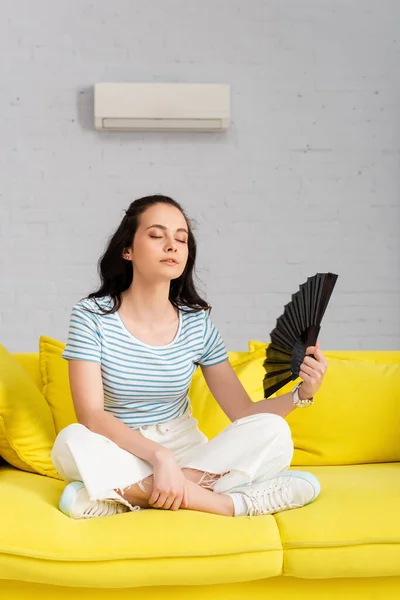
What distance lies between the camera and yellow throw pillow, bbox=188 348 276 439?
2557mm

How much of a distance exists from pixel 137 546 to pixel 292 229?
105 inches

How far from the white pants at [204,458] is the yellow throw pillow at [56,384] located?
18.4 inches

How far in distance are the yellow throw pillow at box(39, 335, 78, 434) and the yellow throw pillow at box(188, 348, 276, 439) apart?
0.39 meters

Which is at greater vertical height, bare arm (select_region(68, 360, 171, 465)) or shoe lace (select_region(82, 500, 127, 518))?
bare arm (select_region(68, 360, 171, 465))

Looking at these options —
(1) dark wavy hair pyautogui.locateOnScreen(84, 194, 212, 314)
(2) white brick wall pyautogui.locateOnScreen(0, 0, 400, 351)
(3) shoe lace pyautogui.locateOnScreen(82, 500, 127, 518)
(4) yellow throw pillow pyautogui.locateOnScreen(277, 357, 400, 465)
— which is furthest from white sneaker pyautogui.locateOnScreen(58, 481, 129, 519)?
(2) white brick wall pyautogui.locateOnScreen(0, 0, 400, 351)

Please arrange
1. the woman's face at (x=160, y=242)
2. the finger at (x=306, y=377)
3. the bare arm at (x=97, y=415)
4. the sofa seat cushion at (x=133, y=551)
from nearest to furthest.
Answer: the sofa seat cushion at (x=133, y=551)
the bare arm at (x=97, y=415)
the finger at (x=306, y=377)
the woman's face at (x=160, y=242)

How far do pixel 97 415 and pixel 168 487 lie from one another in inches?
11.9

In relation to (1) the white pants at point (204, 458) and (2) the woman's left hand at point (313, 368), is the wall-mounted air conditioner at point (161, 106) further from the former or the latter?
(1) the white pants at point (204, 458)

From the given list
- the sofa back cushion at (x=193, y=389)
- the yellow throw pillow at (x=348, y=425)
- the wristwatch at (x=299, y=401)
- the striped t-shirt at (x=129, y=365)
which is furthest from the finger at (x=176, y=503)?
the yellow throw pillow at (x=348, y=425)

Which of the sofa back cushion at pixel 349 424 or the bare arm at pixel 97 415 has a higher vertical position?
the bare arm at pixel 97 415

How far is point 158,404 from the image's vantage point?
2326 millimetres

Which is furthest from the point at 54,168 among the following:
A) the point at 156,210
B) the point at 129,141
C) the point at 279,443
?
the point at 279,443

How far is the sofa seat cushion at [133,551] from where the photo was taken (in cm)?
178

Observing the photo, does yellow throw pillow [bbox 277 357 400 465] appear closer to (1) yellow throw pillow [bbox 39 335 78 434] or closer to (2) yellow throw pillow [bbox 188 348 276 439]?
(2) yellow throw pillow [bbox 188 348 276 439]
